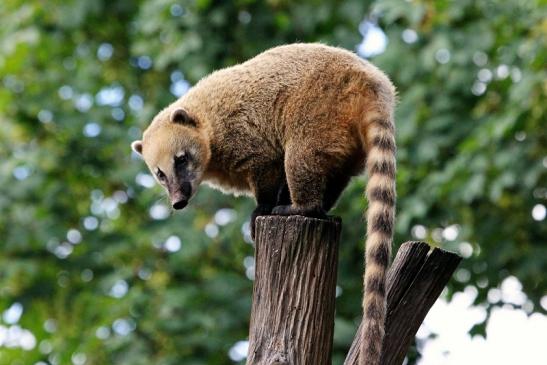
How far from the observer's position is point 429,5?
28.9 feet

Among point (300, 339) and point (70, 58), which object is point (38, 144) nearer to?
point (70, 58)

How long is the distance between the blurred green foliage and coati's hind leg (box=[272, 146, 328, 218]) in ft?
7.68

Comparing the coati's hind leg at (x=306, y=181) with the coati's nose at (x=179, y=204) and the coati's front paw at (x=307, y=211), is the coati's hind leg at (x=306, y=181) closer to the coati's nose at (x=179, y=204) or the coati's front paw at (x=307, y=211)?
the coati's front paw at (x=307, y=211)

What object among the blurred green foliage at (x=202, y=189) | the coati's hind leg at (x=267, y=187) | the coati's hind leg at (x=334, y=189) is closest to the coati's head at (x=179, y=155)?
the coati's hind leg at (x=267, y=187)

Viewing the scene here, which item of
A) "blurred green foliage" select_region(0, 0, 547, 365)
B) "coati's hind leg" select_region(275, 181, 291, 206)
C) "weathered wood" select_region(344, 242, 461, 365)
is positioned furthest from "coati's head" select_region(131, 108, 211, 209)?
"blurred green foliage" select_region(0, 0, 547, 365)

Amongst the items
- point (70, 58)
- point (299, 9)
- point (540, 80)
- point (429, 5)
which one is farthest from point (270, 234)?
point (70, 58)

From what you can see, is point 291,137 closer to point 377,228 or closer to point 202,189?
point 377,228

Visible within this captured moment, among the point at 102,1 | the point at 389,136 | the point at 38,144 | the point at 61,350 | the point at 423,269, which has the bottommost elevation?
the point at 61,350

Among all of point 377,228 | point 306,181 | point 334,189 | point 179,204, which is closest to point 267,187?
point 334,189

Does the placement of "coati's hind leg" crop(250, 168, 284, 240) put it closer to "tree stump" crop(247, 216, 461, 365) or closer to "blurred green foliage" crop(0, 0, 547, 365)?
"tree stump" crop(247, 216, 461, 365)

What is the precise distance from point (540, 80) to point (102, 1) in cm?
521

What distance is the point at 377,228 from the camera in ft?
17.6

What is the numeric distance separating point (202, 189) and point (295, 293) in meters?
4.76

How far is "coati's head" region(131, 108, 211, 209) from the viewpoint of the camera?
676 cm
